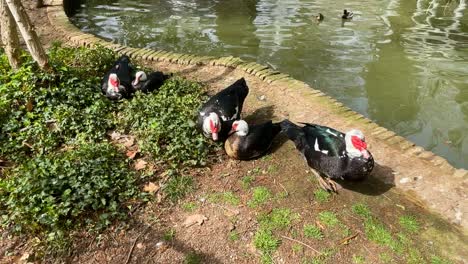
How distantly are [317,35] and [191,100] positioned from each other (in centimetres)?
521

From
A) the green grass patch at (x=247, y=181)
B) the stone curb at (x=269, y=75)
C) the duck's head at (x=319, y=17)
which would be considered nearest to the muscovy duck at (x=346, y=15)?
the duck's head at (x=319, y=17)

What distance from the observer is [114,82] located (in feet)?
17.9

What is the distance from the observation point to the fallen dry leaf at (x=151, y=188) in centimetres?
418

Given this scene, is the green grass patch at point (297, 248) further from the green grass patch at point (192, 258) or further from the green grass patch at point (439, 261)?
the green grass patch at point (439, 261)

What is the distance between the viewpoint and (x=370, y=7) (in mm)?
11516

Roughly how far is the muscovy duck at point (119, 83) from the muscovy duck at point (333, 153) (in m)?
2.69

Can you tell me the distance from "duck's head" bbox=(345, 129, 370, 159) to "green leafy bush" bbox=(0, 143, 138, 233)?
2.39m

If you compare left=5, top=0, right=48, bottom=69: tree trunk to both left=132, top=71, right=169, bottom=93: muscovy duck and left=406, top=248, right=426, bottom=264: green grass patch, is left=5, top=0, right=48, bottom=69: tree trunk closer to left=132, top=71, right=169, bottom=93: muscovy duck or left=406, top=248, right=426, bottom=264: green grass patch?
left=132, top=71, right=169, bottom=93: muscovy duck

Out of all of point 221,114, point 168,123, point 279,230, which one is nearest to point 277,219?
point 279,230

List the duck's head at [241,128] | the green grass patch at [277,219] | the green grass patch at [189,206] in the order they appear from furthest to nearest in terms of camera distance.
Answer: the duck's head at [241,128] → the green grass patch at [189,206] → the green grass patch at [277,219]

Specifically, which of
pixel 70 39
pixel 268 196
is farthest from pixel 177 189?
pixel 70 39

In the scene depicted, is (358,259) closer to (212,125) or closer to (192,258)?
(192,258)

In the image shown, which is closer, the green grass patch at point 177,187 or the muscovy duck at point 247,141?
the green grass patch at point 177,187

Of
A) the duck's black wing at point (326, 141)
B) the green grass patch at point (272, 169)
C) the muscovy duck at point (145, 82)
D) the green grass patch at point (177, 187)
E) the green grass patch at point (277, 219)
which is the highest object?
the muscovy duck at point (145, 82)
